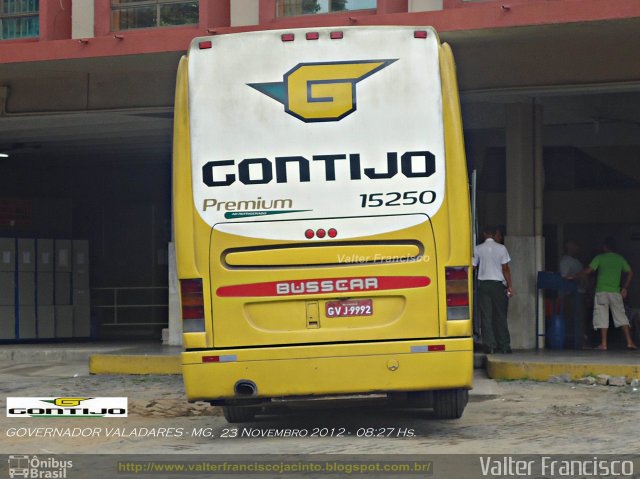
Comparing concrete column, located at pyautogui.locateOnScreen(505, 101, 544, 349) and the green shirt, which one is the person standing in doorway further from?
concrete column, located at pyautogui.locateOnScreen(505, 101, 544, 349)

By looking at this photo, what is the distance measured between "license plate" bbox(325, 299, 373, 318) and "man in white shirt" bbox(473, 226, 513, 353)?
7.25m

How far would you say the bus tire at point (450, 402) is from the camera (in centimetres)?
1066

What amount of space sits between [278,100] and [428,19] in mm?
5606

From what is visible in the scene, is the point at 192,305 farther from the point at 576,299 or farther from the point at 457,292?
the point at 576,299

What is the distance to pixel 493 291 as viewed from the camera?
16.9 metres

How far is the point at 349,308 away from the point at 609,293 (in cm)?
911

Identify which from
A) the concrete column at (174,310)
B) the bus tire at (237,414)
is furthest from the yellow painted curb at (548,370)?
the concrete column at (174,310)

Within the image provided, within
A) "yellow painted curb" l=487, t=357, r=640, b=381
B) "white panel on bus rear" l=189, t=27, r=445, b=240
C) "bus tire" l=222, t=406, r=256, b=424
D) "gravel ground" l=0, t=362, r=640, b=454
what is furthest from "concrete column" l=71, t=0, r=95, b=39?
"white panel on bus rear" l=189, t=27, r=445, b=240

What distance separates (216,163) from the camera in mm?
9875

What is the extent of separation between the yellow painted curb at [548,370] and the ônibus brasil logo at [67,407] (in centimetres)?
490

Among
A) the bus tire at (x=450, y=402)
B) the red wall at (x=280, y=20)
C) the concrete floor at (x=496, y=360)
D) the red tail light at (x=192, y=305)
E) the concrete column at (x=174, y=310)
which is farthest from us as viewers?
the concrete column at (x=174, y=310)

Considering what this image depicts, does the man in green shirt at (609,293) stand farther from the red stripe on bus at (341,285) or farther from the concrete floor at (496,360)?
the red stripe on bus at (341,285)

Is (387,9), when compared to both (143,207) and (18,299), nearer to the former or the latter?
(18,299)

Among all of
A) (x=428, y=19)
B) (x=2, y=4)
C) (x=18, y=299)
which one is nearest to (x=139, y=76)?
(x=2, y=4)
